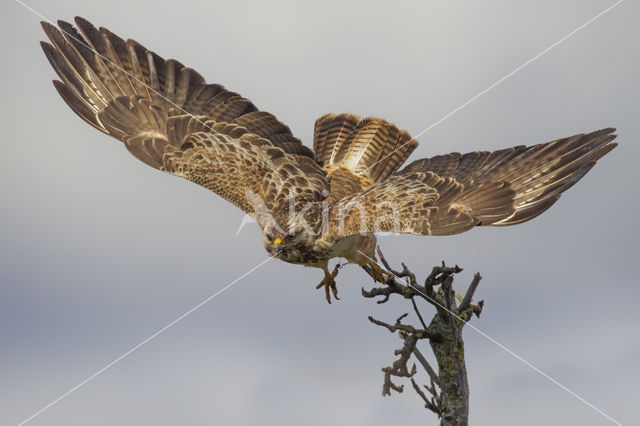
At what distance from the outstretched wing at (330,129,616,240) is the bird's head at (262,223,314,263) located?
336mm

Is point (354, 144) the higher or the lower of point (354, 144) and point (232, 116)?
the lower

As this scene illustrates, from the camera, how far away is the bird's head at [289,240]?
762 centimetres

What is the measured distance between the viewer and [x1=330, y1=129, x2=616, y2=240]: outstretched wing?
7.30m

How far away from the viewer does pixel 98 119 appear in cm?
1029

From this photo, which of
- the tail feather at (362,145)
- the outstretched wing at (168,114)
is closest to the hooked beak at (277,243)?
the outstretched wing at (168,114)

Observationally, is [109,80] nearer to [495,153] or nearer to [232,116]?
[232,116]

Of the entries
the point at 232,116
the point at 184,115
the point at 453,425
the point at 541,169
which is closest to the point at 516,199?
the point at 541,169

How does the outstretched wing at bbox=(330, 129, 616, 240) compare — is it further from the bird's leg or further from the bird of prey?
the bird's leg

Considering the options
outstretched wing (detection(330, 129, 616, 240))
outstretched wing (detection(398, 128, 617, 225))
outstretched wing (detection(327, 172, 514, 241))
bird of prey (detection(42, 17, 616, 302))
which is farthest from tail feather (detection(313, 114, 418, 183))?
outstretched wing (detection(327, 172, 514, 241))

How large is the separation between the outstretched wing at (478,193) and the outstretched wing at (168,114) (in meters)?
1.60

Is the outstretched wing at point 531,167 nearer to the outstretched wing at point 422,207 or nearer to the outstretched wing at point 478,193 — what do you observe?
the outstretched wing at point 478,193

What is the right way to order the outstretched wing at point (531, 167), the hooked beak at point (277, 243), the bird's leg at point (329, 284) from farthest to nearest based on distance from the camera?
1. the bird's leg at point (329, 284)
2. the hooked beak at point (277, 243)
3. the outstretched wing at point (531, 167)

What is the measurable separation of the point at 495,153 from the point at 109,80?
20.7 ft

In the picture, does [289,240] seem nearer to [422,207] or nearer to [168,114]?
[422,207]
